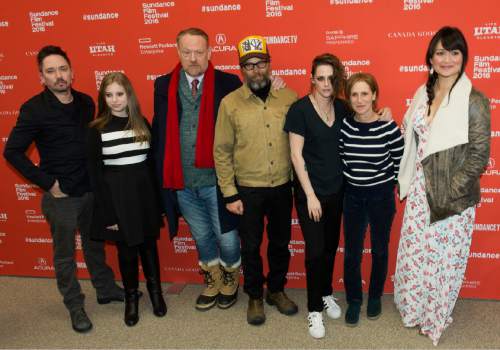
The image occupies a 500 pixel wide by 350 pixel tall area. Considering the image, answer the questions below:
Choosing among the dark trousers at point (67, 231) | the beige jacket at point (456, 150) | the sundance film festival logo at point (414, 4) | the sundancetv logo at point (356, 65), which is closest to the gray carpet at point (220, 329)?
the dark trousers at point (67, 231)

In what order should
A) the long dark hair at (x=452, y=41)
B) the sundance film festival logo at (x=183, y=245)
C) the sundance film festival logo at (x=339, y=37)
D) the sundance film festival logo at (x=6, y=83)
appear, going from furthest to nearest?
the sundance film festival logo at (x=183, y=245) → the sundance film festival logo at (x=6, y=83) → the sundance film festival logo at (x=339, y=37) → the long dark hair at (x=452, y=41)

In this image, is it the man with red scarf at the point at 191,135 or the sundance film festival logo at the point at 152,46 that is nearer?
the man with red scarf at the point at 191,135

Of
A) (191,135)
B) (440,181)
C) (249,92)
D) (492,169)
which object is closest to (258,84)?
(249,92)

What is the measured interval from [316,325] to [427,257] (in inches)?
30.3

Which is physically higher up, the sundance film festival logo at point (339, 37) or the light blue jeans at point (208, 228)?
the sundance film festival logo at point (339, 37)

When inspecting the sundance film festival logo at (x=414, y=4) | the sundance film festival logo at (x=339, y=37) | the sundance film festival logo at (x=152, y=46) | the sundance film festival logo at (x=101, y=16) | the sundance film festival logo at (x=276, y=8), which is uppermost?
the sundance film festival logo at (x=101, y=16)

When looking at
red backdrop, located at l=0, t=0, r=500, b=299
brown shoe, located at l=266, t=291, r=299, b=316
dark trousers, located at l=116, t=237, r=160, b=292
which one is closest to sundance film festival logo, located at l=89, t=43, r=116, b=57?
red backdrop, located at l=0, t=0, r=500, b=299

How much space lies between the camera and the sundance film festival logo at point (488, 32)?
2.61 meters

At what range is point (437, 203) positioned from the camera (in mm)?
2334

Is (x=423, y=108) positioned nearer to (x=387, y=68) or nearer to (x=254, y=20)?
(x=387, y=68)

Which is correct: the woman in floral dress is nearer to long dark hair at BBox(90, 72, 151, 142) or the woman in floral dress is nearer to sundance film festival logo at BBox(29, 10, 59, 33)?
long dark hair at BBox(90, 72, 151, 142)

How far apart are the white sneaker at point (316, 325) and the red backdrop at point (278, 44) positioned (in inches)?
24.7

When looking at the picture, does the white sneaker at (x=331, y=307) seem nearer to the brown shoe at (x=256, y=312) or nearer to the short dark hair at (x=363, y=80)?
the brown shoe at (x=256, y=312)

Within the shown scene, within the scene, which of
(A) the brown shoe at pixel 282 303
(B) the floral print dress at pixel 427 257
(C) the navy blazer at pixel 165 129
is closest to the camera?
(B) the floral print dress at pixel 427 257
